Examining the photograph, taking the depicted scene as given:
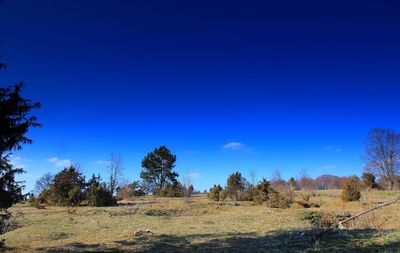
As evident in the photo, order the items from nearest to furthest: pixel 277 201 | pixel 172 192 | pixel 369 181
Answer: pixel 277 201, pixel 369 181, pixel 172 192

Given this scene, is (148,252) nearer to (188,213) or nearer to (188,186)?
(188,213)

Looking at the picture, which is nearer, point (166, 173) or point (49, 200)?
point (49, 200)

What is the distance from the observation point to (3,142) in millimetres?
7402

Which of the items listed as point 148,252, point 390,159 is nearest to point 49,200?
point 148,252

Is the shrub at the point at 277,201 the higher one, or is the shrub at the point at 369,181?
the shrub at the point at 369,181

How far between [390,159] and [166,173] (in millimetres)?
36047

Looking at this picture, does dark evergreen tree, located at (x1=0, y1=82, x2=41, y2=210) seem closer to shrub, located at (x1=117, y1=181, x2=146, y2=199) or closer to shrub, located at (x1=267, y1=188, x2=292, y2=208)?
shrub, located at (x1=267, y1=188, x2=292, y2=208)

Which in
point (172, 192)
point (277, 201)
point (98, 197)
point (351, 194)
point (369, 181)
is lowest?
point (277, 201)

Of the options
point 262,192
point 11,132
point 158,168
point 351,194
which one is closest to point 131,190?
point 158,168

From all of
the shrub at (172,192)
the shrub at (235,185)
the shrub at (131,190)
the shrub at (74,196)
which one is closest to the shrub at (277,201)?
the shrub at (235,185)

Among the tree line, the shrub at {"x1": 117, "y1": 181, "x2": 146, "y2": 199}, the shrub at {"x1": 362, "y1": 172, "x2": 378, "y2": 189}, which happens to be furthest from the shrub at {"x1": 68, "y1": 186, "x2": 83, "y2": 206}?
the shrub at {"x1": 362, "y1": 172, "x2": 378, "y2": 189}

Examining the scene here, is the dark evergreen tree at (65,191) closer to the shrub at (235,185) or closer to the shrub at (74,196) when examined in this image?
the shrub at (74,196)

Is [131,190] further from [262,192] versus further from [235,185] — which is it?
[262,192]

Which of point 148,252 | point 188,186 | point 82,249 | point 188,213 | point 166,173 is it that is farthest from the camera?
point 166,173
